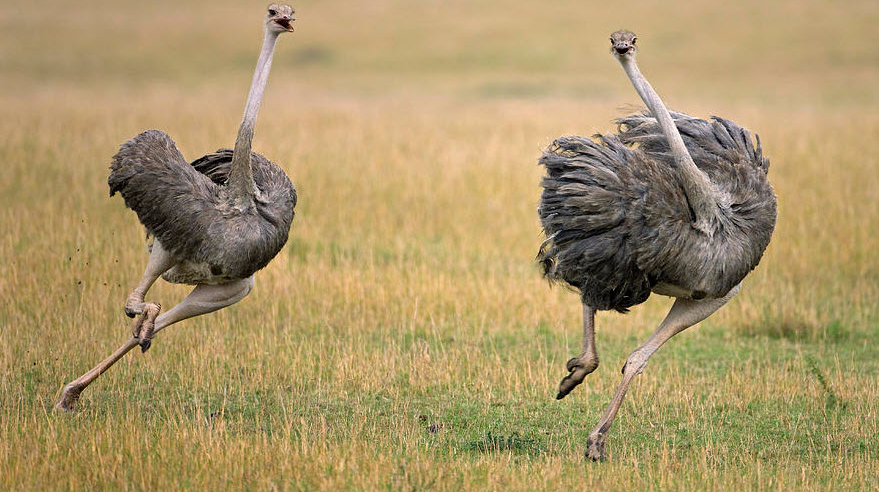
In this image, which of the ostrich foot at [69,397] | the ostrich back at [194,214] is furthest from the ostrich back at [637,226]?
the ostrich foot at [69,397]

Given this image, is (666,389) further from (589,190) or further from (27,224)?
(27,224)

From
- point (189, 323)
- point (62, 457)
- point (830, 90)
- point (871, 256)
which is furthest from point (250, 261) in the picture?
point (830, 90)

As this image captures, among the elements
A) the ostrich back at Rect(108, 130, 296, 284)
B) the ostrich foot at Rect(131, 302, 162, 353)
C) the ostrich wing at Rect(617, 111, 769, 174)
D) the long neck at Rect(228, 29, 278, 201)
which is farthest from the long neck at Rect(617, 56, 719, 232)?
the ostrich foot at Rect(131, 302, 162, 353)

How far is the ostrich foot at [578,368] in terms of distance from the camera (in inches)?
257

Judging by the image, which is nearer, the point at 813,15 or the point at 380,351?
the point at 380,351

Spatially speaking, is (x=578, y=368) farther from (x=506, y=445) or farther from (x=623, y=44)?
(x=623, y=44)

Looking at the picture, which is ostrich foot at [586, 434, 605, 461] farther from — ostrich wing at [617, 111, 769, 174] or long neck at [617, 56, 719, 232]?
ostrich wing at [617, 111, 769, 174]

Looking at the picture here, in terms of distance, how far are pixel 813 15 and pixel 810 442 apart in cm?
3978

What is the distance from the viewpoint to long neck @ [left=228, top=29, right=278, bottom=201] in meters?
6.54

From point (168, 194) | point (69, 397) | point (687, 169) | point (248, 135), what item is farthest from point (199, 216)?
point (687, 169)

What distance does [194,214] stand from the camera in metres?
6.55

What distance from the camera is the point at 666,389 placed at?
795cm

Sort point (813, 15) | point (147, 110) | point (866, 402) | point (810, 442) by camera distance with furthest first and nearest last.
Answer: point (813, 15)
point (147, 110)
point (866, 402)
point (810, 442)

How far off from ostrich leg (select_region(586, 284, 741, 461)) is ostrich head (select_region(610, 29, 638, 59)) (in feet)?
4.91
